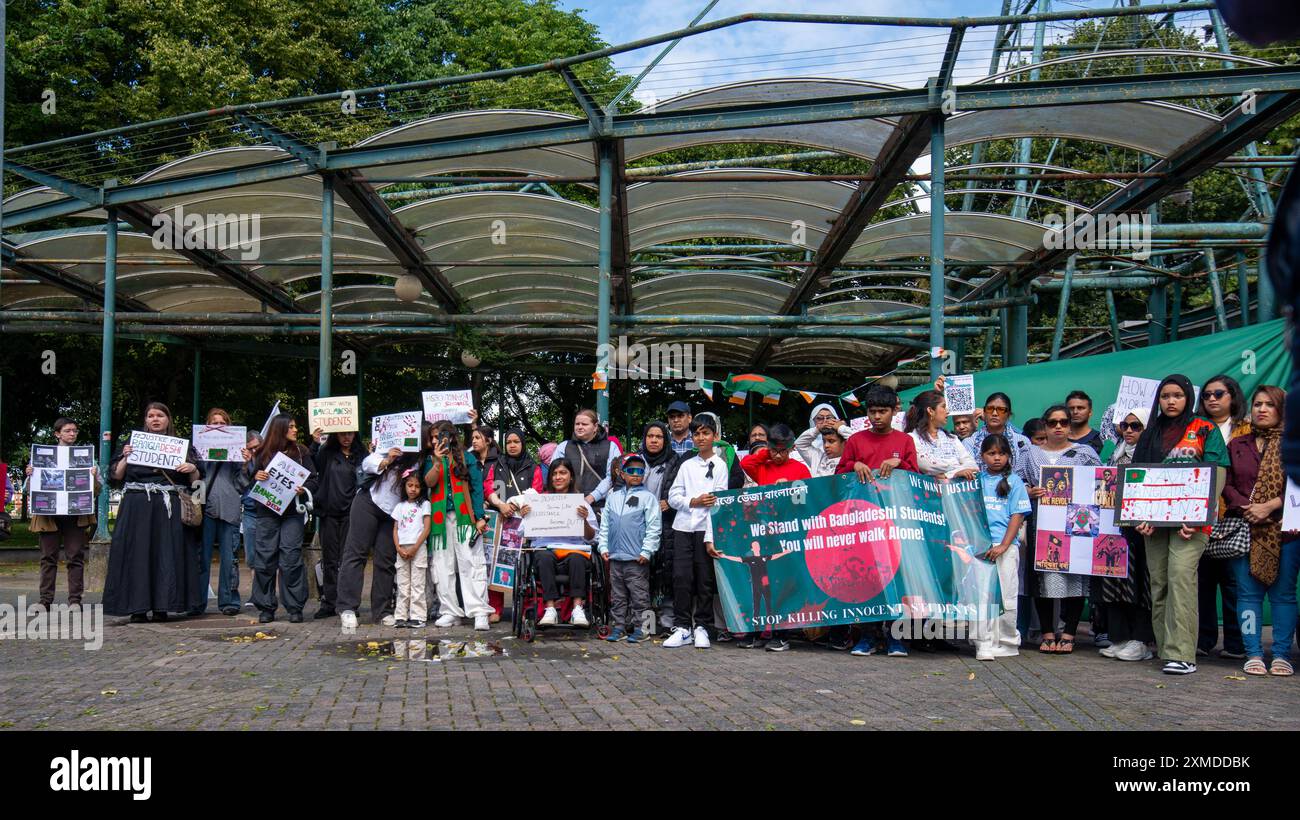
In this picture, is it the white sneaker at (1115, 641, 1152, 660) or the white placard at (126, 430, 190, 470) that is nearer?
the white sneaker at (1115, 641, 1152, 660)

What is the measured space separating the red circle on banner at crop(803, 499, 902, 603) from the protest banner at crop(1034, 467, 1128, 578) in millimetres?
1320


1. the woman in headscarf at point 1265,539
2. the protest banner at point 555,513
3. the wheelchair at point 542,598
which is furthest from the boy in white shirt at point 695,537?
the woman in headscarf at point 1265,539

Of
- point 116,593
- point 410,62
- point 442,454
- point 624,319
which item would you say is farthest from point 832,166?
point 116,593

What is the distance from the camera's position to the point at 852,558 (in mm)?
9312

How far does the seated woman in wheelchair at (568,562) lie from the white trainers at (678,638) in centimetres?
98

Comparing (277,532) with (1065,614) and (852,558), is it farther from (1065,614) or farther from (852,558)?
(1065,614)

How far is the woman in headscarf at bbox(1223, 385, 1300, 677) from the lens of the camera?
27.1ft

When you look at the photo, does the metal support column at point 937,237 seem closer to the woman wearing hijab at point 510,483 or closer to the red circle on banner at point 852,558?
the red circle on banner at point 852,558

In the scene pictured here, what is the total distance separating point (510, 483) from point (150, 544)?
140 inches

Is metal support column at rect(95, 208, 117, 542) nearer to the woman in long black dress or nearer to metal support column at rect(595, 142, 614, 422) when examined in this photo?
the woman in long black dress

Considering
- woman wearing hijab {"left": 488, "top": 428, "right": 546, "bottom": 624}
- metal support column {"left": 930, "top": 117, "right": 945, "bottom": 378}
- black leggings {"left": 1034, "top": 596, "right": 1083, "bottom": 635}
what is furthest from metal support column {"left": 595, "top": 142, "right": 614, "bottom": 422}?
black leggings {"left": 1034, "top": 596, "right": 1083, "bottom": 635}

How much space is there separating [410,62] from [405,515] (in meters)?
26.9

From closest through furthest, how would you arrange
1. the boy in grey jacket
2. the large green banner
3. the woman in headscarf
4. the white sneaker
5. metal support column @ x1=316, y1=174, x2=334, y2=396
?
the woman in headscarf → the white sneaker → the large green banner → the boy in grey jacket → metal support column @ x1=316, y1=174, x2=334, y2=396


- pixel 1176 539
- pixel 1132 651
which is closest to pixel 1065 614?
pixel 1132 651
